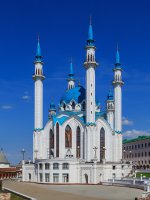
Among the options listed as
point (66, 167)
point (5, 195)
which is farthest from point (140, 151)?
point (5, 195)

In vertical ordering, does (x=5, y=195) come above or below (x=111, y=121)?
below

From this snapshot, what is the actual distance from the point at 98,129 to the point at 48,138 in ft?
35.6

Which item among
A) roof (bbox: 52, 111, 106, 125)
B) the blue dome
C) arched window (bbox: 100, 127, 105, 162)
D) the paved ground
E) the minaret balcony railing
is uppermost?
the minaret balcony railing

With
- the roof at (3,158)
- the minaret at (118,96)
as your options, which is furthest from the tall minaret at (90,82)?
the roof at (3,158)

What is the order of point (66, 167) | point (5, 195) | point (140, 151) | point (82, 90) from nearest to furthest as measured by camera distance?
point (5, 195), point (66, 167), point (82, 90), point (140, 151)

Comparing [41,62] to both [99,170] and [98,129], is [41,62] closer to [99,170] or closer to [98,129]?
[98,129]

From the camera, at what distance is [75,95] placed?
275 feet

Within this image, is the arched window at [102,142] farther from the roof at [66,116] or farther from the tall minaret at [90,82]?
the tall minaret at [90,82]

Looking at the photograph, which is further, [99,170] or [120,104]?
[120,104]

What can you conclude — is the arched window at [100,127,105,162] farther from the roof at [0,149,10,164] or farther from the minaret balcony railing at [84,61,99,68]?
the roof at [0,149,10,164]

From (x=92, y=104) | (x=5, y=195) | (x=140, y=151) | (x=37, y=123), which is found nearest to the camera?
(x=5, y=195)

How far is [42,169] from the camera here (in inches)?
2768

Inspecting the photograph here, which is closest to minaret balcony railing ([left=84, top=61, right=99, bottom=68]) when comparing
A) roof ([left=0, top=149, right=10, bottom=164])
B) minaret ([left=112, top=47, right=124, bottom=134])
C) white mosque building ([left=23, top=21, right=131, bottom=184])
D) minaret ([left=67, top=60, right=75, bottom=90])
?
white mosque building ([left=23, top=21, right=131, bottom=184])

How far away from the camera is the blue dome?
271 ft
